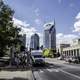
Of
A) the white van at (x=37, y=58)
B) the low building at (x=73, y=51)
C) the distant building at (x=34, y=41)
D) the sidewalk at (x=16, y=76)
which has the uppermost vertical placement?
the distant building at (x=34, y=41)

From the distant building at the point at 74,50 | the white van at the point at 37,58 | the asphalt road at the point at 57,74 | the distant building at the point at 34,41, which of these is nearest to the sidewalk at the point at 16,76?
the asphalt road at the point at 57,74

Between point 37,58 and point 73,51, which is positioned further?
point 73,51

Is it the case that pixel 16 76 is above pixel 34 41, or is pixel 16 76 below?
below

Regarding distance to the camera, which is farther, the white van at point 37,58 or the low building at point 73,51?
the low building at point 73,51

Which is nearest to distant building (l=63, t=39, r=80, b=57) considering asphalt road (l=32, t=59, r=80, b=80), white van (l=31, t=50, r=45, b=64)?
white van (l=31, t=50, r=45, b=64)

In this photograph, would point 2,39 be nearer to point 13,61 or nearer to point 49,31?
Result: point 13,61

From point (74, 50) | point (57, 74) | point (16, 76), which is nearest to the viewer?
point (16, 76)

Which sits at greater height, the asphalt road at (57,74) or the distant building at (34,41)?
the distant building at (34,41)

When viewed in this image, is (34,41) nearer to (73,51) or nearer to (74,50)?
(74,50)

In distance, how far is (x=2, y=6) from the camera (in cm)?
2345

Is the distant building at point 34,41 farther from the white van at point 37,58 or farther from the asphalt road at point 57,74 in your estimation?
the asphalt road at point 57,74

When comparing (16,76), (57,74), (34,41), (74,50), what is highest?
(34,41)

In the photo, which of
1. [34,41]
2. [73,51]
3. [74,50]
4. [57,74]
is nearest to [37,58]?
[57,74]

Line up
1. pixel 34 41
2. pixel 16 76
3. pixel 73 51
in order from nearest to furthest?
pixel 16 76, pixel 34 41, pixel 73 51
